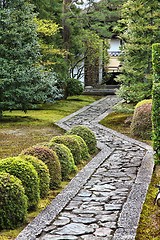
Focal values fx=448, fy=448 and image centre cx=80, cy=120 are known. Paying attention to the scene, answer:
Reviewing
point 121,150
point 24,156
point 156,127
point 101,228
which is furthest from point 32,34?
point 101,228

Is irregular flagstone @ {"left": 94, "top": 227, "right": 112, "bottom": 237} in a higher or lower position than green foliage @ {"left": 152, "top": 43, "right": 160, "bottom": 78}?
lower

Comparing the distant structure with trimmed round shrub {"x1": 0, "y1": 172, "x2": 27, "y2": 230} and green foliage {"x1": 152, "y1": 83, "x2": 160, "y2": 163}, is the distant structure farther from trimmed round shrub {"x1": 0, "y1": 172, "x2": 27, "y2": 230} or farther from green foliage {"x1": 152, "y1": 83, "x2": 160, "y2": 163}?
trimmed round shrub {"x1": 0, "y1": 172, "x2": 27, "y2": 230}

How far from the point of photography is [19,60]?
52.9 ft

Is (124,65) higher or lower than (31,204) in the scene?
higher

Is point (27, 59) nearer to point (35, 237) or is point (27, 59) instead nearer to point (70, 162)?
point (70, 162)

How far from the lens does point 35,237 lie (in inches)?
204

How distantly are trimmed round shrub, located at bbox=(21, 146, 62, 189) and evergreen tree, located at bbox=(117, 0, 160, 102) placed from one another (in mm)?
8175

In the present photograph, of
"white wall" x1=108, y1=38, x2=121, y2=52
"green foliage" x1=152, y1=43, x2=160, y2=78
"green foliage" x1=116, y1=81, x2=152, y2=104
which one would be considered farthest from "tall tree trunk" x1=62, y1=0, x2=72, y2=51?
"green foliage" x1=152, y1=43, x2=160, y2=78

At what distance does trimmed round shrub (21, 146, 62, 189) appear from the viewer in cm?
743

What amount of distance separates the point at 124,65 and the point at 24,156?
10.2m

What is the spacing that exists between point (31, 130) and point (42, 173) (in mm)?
7521

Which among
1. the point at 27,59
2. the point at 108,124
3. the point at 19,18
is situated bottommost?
the point at 108,124

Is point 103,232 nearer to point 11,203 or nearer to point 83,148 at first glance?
point 11,203

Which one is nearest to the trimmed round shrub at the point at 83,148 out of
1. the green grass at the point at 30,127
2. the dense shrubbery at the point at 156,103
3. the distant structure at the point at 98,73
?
the green grass at the point at 30,127
